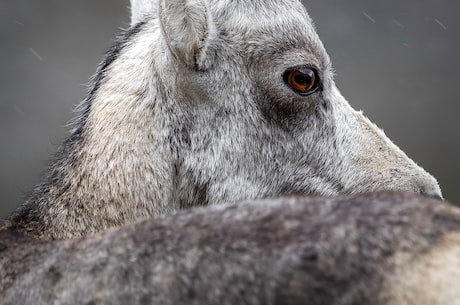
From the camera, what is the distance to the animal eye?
6191 mm

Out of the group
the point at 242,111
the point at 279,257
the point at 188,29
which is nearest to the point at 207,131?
the point at 242,111

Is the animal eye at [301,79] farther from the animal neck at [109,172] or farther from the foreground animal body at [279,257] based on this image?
the foreground animal body at [279,257]

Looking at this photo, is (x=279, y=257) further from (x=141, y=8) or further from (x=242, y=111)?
(x=141, y=8)

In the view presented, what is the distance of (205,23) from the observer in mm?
6035

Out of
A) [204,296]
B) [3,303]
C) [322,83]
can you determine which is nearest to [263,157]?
[322,83]

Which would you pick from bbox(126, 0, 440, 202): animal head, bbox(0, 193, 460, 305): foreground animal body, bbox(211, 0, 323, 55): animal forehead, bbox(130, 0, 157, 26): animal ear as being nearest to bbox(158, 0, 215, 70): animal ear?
bbox(126, 0, 440, 202): animal head

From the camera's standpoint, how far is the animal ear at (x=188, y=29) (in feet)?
19.2

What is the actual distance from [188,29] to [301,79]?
32.1 inches

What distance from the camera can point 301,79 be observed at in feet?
20.5

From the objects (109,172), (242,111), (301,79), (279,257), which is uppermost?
(279,257)

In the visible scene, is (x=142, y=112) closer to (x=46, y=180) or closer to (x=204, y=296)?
(x=46, y=180)

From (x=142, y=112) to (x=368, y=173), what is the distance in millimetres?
1497

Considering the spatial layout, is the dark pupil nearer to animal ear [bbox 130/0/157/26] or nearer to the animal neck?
the animal neck

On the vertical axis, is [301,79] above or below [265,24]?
below
